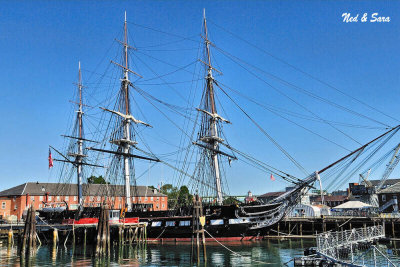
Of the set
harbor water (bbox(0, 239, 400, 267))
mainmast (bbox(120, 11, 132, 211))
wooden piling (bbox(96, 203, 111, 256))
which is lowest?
harbor water (bbox(0, 239, 400, 267))

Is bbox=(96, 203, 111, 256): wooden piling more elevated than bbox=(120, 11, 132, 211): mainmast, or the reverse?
bbox=(120, 11, 132, 211): mainmast

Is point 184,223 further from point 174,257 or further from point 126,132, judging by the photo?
point 126,132

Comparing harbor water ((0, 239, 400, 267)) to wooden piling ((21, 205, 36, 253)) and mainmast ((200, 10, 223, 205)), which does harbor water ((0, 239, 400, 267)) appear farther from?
mainmast ((200, 10, 223, 205))

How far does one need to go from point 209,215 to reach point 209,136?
11.8 metres

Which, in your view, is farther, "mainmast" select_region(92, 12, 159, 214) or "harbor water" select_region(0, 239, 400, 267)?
"mainmast" select_region(92, 12, 159, 214)

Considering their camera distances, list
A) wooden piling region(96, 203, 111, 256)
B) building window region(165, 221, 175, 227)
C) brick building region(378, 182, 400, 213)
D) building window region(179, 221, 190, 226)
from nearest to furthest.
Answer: wooden piling region(96, 203, 111, 256), building window region(179, 221, 190, 226), building window region(165, 221, 175, 227), brick building region(378, 182, 400, 213)

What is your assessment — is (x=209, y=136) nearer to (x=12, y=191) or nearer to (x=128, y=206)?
(x=128, y=206)

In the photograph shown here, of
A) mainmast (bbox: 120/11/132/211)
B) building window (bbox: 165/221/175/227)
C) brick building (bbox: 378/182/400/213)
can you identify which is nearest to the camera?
building window (bbox: 165/221/175/227)

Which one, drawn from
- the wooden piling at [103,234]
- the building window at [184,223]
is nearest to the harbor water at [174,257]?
the wooden piling at [103,234]

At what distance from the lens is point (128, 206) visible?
5097cm

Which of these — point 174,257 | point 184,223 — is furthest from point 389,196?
point 174,257

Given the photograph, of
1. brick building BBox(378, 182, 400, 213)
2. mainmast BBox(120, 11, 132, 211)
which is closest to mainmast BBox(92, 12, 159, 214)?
mainmast BBox(120, 11, 132, 211)

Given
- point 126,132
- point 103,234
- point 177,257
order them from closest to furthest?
1. point 177,257
2. point 103,234
3. point 126,132

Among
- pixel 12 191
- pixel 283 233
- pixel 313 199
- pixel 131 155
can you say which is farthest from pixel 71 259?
pixel 313 199
